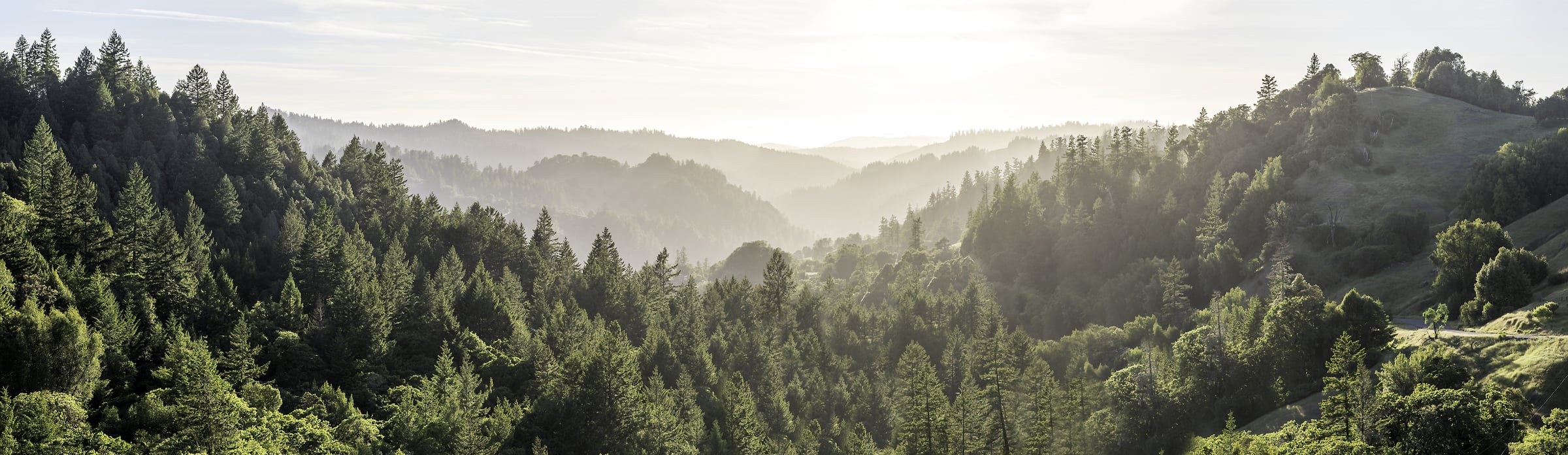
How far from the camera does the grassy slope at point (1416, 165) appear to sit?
139m

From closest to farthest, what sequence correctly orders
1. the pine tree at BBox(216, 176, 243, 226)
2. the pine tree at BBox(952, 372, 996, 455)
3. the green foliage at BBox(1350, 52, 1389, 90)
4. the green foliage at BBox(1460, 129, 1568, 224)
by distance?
the pine tree at BBox(952, 372, 996, 455) → the green foliage at BBox(1460, 129, 1568, 224) → the pine tree at BBox(216, 176, 243, 226) → the green foliage at BBox(1350, 52, 1389, 90)

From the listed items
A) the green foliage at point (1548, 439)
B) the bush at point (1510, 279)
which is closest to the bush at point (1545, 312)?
the bush at point (1510, 279)

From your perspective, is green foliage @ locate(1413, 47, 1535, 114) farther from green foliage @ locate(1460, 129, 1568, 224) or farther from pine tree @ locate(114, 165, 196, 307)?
pine tree @ locate(114, 165, 196, 307)

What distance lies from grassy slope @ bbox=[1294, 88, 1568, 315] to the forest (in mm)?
829

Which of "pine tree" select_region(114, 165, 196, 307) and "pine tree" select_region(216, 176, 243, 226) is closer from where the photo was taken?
"pine tree" select_region(114, 165, 196, 307)

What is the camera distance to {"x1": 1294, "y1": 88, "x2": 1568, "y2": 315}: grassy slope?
13862 centimetres

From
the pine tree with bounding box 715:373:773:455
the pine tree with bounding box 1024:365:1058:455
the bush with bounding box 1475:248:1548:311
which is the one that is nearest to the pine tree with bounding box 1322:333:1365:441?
the bush with bounding box 1475:248:1548:311

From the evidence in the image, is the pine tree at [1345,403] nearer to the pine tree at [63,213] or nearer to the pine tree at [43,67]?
the pine tree at [63,213]

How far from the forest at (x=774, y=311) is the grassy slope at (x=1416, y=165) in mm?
829

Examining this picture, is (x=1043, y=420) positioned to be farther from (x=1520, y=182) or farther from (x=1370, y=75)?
(x=1370, y=75)

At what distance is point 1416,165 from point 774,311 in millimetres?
119098

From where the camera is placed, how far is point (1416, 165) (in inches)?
5920

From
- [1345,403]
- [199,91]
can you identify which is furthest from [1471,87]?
[199,91]

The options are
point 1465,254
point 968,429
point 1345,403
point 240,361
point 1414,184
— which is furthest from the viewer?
point 1414,184
